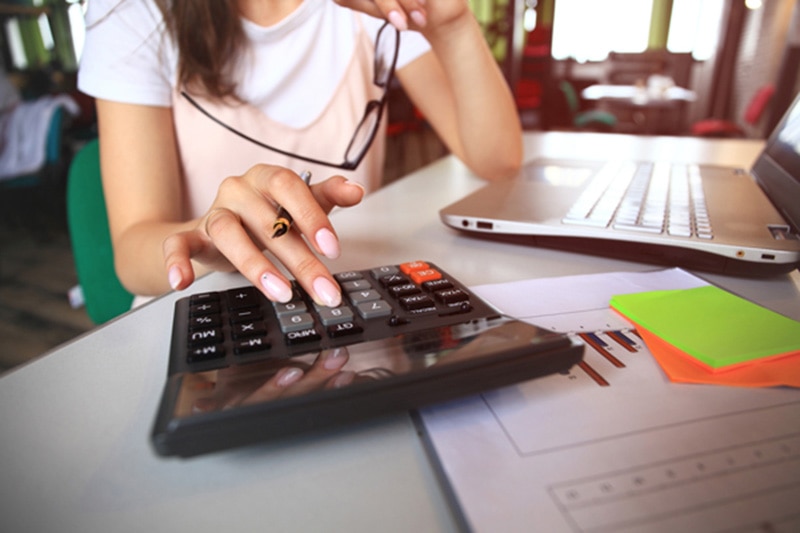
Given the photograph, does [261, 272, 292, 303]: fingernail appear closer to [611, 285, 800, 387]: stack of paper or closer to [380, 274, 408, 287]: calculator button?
[380, 274, 408, 287]: calculator button

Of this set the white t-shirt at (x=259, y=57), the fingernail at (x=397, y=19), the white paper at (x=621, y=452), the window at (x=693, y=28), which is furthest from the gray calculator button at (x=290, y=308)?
the window at (x=693, y=28)

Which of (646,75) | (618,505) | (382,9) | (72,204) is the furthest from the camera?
(646,75)

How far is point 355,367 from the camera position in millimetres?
237

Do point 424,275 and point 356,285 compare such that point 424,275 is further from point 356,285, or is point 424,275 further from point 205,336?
point 205,336

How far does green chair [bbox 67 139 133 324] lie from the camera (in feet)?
2.23

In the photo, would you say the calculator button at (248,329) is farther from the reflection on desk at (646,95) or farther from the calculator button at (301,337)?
the reflection on desk at (646,95)

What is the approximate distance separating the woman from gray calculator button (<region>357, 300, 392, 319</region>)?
0.19ft

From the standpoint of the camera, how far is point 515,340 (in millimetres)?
249

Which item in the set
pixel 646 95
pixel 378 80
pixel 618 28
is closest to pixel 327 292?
pixel 378 80

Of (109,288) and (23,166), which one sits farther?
(23,166)

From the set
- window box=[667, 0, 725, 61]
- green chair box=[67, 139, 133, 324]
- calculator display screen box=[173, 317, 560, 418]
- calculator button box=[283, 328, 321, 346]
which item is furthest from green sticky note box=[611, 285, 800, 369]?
window box=[667, 0, 725, 61]

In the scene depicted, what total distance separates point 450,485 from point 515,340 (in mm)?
81

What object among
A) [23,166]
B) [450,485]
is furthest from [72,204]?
[23,166]

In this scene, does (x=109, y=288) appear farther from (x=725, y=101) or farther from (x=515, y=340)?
(x=725, y=101)
